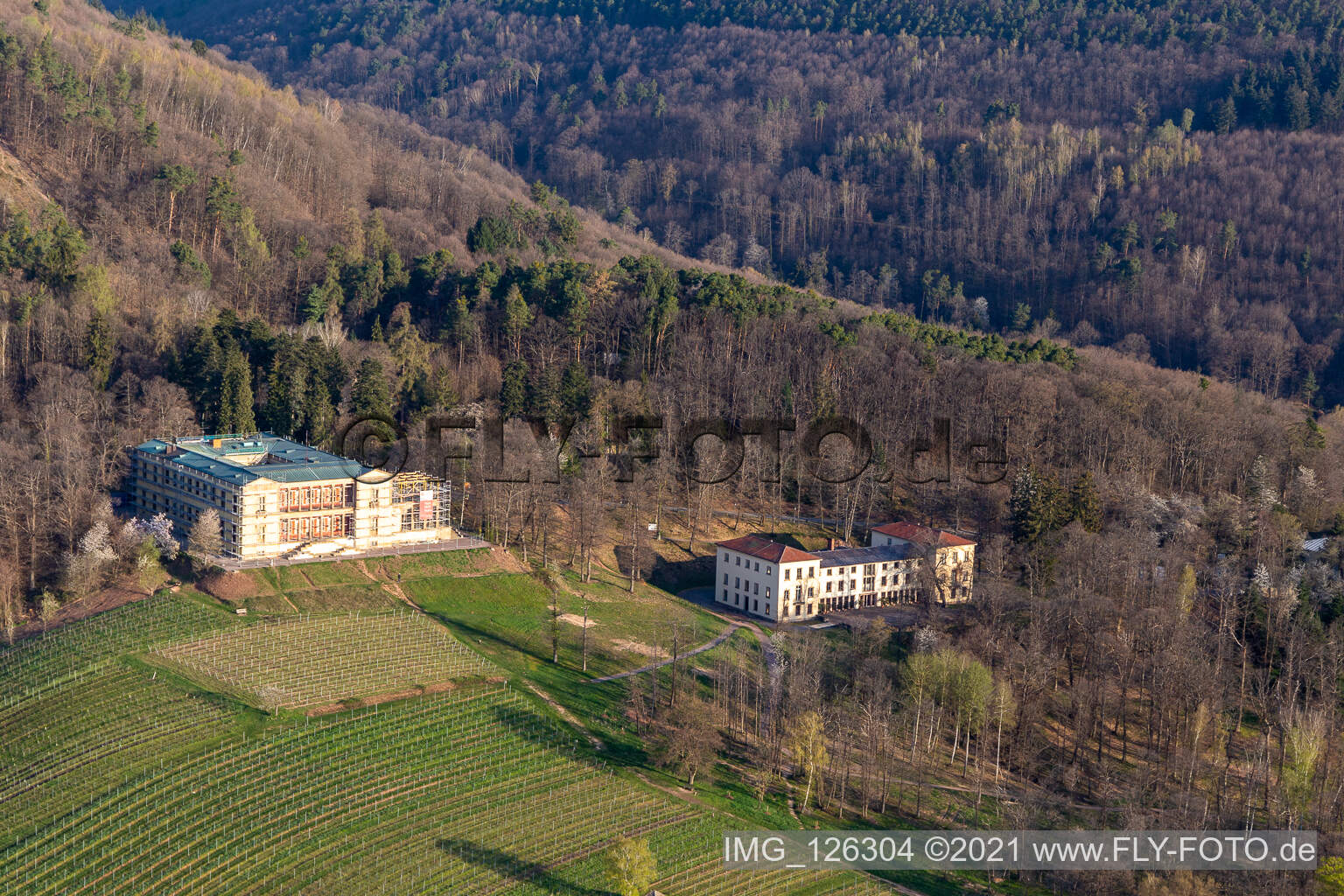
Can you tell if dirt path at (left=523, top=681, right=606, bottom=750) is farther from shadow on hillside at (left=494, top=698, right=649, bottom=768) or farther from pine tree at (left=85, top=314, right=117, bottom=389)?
pine tree at (left=85, top=314, right=117, bottom=389)

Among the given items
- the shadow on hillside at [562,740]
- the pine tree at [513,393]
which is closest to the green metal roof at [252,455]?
the pine tree at [513,393]

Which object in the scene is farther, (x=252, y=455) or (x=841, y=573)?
(x=841, y=573)

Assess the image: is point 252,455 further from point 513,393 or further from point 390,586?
point 513,393

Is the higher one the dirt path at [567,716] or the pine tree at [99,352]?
the pine tree at [99,352]

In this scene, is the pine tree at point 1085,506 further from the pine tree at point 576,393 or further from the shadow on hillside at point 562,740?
the shadow on hillside at point 562,740

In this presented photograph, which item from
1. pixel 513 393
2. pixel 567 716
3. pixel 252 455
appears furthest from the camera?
pixel 513 393

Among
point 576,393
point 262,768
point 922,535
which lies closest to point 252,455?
point 576,393

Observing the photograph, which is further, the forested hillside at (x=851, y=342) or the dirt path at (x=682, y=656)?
the forested hillside at (x=851, y=342)

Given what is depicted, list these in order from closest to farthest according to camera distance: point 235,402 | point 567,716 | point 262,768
A: point 262,768, point 567,716, point 235,402
